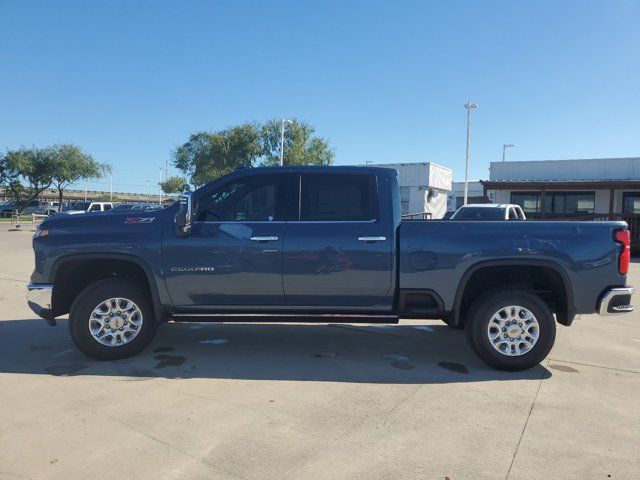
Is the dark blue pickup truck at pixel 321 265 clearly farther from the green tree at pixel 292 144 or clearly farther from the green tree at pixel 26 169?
the green tree at pixel 26 169

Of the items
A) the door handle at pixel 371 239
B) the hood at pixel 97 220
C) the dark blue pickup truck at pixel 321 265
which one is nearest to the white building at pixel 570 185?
the dark blue pickup truck at pixel 321 265

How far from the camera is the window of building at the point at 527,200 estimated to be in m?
23.4

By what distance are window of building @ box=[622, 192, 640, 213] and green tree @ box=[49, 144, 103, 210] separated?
150 feet

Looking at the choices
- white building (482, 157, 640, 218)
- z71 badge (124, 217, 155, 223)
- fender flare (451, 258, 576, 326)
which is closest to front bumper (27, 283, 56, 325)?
z71 badge (124, 217, 155, 223)

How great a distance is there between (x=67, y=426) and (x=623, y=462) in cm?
387

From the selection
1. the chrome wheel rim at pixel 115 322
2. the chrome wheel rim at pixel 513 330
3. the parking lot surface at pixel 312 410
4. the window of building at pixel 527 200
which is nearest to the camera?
the parking lot surface at pixel 312 410

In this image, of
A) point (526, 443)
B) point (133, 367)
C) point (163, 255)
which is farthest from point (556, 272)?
point (133, 367)

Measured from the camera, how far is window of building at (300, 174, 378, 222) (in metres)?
5.03

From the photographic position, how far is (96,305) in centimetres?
496

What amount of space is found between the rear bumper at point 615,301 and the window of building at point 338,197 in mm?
2364

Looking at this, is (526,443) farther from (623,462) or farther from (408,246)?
(408,246)

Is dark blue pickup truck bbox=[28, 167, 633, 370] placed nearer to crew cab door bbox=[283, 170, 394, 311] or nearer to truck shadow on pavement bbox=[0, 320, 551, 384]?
crew cab door bbox=[283, 170, 394, 311]

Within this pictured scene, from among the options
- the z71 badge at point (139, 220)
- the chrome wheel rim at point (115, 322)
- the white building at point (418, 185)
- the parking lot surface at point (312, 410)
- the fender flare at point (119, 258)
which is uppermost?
the white building at point (418, 185)

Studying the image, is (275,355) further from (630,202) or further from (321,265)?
(630,202)
